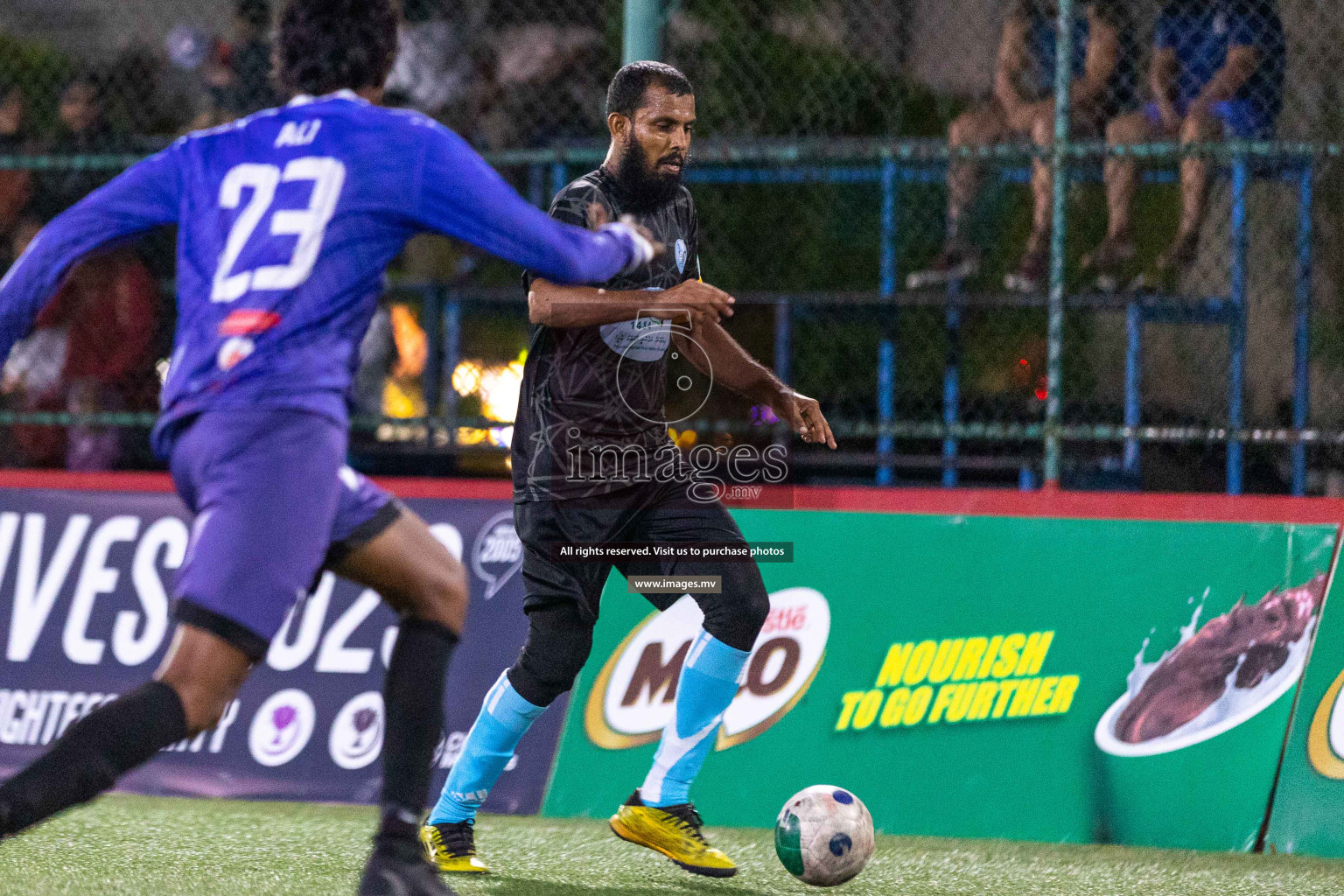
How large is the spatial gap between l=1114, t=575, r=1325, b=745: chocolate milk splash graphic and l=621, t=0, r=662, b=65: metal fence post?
2.86 metres

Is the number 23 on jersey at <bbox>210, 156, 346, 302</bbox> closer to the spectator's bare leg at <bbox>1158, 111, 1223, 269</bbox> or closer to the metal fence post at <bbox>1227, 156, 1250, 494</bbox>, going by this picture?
the metal fence post at <bbox>1227, 156, 1250, 494</bbox>

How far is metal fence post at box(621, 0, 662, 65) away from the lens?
6.11 meters

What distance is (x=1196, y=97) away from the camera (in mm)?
6918

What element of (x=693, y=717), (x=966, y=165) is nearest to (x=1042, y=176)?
(x=966, y=165)

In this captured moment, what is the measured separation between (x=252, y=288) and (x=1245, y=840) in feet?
11.7

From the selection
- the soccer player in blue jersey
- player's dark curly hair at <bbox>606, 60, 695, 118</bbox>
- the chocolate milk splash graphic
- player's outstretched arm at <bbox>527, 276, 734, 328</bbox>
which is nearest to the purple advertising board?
player's outstretched arm at <bbox>527, 276, 734, 328</bbox>

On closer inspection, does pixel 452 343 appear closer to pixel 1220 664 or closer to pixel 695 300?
pixel 695 300

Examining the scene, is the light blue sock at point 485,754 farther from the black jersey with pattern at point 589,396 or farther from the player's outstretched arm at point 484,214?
the player's outstretched arm at point 484,214

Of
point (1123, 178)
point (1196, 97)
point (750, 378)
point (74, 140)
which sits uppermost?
point (1196, 97)

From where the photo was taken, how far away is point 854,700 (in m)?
5.39

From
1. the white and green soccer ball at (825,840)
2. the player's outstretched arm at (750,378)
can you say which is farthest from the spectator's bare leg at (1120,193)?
the white and green soccer ball at (825,840)

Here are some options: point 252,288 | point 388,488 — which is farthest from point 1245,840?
point 252,288

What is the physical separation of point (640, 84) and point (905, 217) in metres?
4.24

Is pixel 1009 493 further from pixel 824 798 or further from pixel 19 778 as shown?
pixel 19 778
